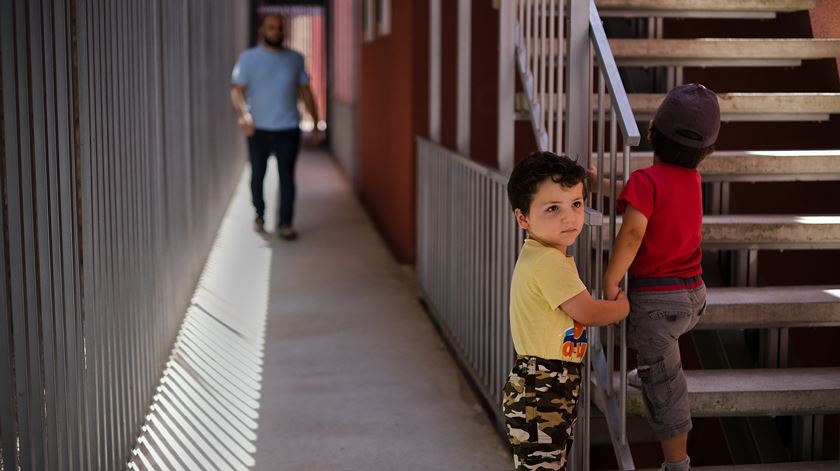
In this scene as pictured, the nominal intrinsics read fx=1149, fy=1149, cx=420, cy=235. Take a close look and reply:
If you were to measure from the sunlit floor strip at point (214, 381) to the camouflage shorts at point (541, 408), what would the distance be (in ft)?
4.24

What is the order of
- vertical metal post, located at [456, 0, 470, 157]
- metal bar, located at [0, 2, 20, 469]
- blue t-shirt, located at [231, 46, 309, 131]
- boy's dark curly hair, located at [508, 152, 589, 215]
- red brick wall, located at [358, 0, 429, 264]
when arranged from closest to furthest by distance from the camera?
metal bar, located at [0, 2, 20, 469] → boy's dark curly hair, located at [508, 152, 589, 215] → vertical metal post, located at [456, 0, 470, 157] → red brick wall, located at [358, 0, 429, 264] → blue t-shirt, located at [231, 46, 309, 131]

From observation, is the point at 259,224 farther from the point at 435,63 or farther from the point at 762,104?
the point at 762,104

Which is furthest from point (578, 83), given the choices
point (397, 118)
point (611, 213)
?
point (397, 118)

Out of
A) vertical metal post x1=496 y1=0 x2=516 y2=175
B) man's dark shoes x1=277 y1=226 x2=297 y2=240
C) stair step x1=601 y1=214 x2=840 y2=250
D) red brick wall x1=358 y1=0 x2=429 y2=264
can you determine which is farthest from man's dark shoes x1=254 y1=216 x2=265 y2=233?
stair step x1=601 y1=214 x2=840 y2=250

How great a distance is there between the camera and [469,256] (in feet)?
17.0

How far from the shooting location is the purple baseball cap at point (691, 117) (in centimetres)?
310

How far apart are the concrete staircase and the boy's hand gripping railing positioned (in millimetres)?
98

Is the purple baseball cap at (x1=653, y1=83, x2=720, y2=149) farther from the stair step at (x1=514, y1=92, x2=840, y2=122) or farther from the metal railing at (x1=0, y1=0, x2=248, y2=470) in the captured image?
the metal railing at (x1=0, y1=0, x2=248, y2=470)

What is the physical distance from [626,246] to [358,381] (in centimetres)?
229

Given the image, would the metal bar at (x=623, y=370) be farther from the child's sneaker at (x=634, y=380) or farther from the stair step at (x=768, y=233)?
the stair step at (x=768, y=233)

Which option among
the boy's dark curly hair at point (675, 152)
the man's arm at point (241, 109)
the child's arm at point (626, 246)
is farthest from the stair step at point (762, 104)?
the man's arm at point (241, 109)

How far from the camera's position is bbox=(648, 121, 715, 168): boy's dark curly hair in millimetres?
3164

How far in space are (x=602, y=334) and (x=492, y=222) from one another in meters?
0.82

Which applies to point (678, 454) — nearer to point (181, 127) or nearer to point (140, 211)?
point (140, 211)
